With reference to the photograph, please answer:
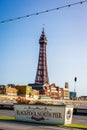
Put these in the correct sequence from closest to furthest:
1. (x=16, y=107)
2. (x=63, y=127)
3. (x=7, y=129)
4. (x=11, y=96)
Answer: (x=7, y=129), (x=63, y=127), (x=16, y=107), (x=11, y=96)

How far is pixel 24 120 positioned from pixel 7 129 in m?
6.10

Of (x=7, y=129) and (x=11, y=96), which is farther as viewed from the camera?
(x=11, y=96)

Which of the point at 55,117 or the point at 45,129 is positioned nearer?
the point at 45,129

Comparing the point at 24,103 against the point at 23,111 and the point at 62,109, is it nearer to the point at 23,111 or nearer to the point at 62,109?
the point at 23,111

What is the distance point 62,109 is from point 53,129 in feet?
9.61

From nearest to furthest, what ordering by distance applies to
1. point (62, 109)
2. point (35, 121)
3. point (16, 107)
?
point (62, 109) < point (35, 121) < point (16, 107)

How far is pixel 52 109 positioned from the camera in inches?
862

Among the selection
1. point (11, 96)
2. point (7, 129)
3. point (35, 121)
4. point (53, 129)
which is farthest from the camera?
point (11, 96)

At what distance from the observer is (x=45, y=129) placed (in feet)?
60.7

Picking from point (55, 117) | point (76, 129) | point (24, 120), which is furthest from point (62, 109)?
point (24, 120)

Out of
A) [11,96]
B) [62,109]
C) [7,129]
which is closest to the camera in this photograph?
[7,129]

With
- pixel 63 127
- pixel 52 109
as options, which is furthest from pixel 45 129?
pixel 52 109

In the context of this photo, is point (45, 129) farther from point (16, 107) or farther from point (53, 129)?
point (16, 107)

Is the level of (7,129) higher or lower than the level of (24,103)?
lower
